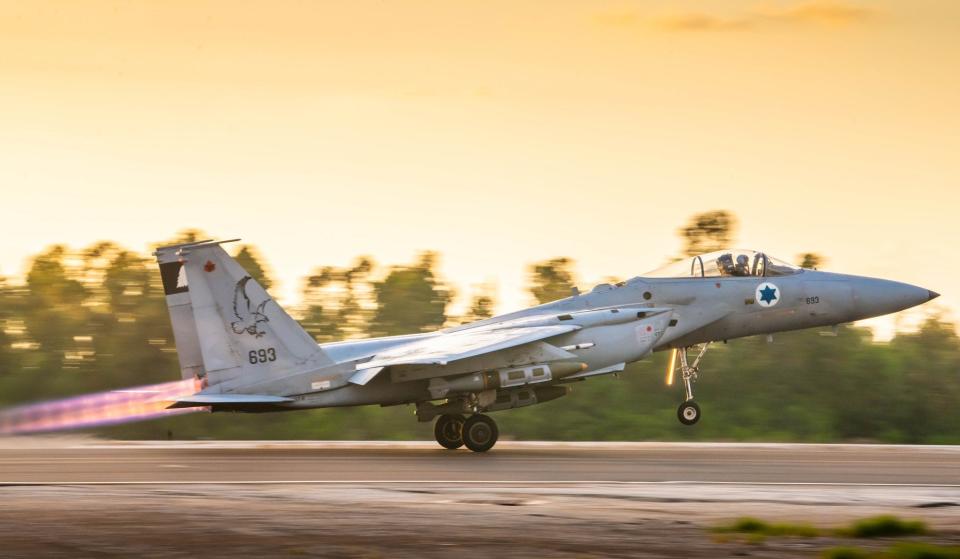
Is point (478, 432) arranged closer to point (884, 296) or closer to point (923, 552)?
point (884, 296)

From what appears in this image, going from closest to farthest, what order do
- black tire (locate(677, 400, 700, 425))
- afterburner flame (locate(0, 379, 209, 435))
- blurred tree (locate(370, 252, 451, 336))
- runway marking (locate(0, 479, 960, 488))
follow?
runway marking (locate(0, 479, 960, 488)), afterburner flame (locate(0, 379, 209, 435)), black tire (locate(677, 400, 700, 425)), blurred tree (locate(370, 252, 451, 336))

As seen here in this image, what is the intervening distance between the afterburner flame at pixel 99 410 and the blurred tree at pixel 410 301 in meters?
15.0

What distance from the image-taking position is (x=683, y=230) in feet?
182

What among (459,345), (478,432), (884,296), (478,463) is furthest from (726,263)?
(478,463)

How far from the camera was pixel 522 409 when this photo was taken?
50156mm

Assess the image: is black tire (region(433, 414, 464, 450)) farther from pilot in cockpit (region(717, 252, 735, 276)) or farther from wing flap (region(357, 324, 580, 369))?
pilot in cockpit (region(717, 252, 735, 276))

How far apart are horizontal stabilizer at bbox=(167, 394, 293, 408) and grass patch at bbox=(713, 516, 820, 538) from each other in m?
11.2

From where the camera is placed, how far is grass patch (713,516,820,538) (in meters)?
11.6

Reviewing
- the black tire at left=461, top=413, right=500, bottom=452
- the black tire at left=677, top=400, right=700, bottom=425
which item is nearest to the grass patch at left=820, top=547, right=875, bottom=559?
the black tire at left=461, top=413, right=500, bottom=452

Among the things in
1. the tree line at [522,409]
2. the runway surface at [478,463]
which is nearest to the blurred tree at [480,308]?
the tree line at [522,409]

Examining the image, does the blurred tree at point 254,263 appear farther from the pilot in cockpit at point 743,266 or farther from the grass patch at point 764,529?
the grass patch at point 764,529

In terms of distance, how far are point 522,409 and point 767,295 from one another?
88.9 ft

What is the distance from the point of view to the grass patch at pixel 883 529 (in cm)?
1162

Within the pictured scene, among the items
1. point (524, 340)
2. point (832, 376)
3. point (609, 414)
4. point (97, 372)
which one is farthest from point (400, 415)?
point (524, 340)
